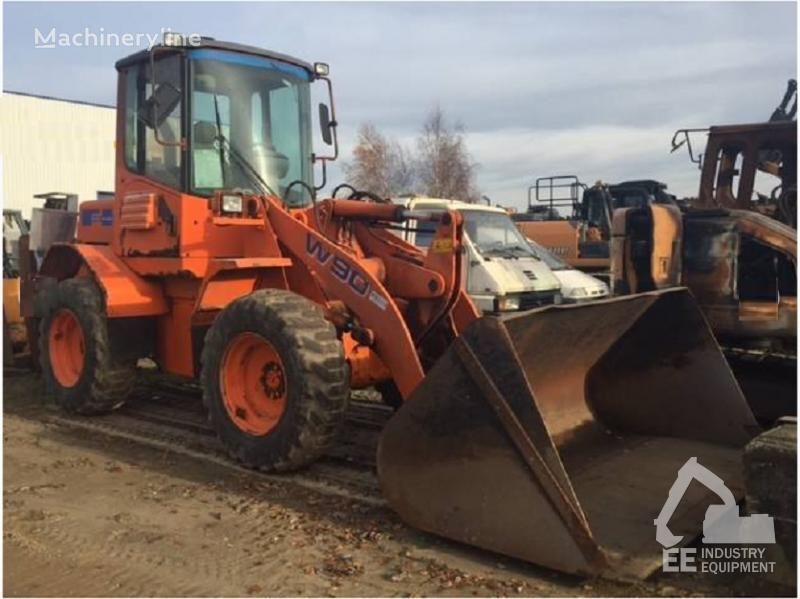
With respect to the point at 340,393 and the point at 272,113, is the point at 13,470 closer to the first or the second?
the point at 340,393

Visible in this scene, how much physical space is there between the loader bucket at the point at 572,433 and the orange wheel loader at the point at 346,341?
1 centimetres

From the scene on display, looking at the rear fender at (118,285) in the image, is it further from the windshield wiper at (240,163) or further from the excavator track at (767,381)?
the excavator track at (767,381)

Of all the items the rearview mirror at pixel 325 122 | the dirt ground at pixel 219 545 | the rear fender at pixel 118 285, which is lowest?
the dirt ground at pixel 219 545

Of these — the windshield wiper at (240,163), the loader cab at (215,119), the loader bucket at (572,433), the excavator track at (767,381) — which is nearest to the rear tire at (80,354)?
the loader cab at (215,119)

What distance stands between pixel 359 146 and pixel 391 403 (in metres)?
35.7

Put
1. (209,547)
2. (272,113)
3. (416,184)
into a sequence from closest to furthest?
(209,547) < (272,113) < (416,184)

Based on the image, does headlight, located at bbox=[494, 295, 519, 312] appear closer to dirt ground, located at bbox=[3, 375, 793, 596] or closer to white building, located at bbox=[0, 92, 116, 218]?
dirt ground, located at bbox=[3, 375, 793, 596]

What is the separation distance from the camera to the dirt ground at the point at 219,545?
145 inches

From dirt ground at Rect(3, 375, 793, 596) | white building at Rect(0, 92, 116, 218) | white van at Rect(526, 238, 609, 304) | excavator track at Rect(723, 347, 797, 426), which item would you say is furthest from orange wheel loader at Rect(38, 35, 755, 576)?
white building at Rect(0, 92, 116, 218)

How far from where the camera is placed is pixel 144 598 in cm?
360

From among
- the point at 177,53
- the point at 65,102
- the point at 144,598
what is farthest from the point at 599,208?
the point at 65,102

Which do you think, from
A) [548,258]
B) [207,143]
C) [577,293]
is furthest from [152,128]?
[548,258]

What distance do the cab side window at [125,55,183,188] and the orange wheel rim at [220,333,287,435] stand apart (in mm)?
1641

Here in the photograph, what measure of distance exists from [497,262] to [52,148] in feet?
76.5
